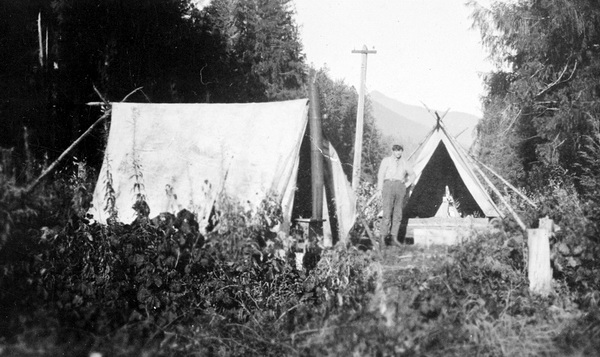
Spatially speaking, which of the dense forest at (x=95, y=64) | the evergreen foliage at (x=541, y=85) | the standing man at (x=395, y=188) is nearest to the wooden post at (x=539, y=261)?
the standing man at (x=395, y=188)

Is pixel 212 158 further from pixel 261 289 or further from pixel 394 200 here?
pixel 261 289

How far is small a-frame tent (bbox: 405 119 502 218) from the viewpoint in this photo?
32.6 feet

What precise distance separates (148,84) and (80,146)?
4.63m

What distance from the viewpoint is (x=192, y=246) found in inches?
202

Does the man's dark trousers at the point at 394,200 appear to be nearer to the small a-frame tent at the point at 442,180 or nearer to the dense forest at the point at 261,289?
the dense forest at the point at 261,289

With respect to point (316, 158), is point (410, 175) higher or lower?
lower

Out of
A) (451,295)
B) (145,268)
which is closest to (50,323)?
(145,268)

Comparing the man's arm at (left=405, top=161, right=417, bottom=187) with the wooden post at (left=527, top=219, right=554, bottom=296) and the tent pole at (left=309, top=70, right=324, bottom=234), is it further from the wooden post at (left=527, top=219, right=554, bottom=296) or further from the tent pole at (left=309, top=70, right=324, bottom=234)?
the wooden post at (left=527, top=219, right=554, bottom=296)

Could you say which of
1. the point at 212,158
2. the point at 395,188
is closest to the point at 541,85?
the point at 395,188

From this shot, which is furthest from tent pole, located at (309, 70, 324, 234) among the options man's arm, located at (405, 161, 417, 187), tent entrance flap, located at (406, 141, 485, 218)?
tent entrance flap, located at (406, 141, 485, 218)

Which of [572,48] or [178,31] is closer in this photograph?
[572,48]

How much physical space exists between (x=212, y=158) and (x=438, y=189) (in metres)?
5.45

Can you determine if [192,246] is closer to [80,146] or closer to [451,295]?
[451,295]

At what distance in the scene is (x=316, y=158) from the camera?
7.21 m
